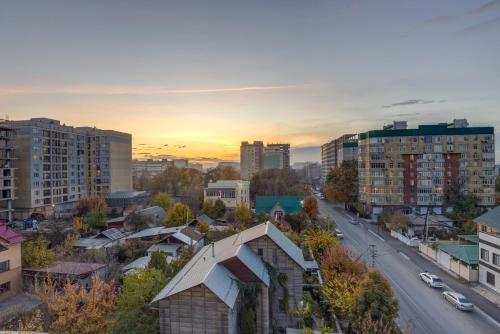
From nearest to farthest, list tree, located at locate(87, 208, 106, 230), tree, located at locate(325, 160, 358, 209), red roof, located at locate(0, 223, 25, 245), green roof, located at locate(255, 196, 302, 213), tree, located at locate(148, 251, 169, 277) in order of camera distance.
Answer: tree, located at locate(148, 251, 169, 277), red roof, located at locate(0, 223, 25, 245), tree, located at locate(87, 208, 106, 230), green roof, located at locate(255, 196, 302, 213), tree, located at locate(325, 160, 358, 209)

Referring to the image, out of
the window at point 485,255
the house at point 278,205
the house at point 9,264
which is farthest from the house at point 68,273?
the house at point 278,205

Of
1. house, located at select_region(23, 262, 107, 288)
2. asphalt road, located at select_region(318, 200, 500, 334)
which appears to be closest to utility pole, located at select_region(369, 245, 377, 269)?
asphalt road, located at select_region(318, 200, 500, 334)

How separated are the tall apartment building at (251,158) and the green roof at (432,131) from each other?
10483 centimetres

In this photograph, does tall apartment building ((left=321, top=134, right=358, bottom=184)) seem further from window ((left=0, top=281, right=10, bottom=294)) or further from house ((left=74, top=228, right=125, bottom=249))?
window ((left=0, top=281, right=10, bottom=294))

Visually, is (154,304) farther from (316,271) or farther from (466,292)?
(466,292)

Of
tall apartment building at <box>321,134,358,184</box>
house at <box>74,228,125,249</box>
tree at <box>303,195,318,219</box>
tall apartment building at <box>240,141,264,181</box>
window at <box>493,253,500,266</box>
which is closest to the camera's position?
window at <box>493,253,500,266</box>

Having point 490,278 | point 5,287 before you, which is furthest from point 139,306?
point 490,278

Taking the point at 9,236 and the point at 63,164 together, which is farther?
the point at 63,164

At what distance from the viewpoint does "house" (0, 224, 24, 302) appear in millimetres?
24859

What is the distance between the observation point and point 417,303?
75.6 ft

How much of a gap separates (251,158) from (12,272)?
13905cm

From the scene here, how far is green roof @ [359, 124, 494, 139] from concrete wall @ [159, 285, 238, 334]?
51.8 m

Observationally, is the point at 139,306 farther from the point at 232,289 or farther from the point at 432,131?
the point at 432,131

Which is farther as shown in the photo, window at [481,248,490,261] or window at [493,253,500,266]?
window at [481,248,490,261]
